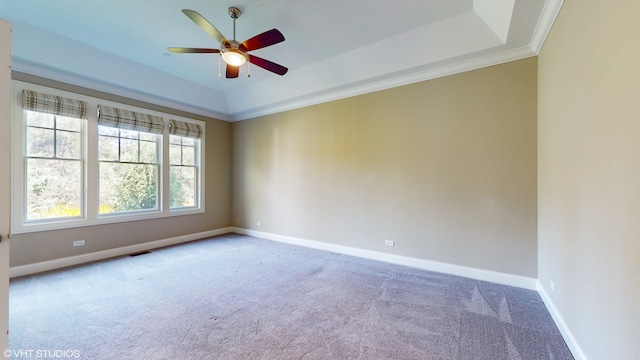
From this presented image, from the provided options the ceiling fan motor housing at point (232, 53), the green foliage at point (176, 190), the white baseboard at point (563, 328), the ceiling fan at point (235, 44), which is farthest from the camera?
the green foliage at point (176, 190)

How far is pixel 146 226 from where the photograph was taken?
4.71 metres

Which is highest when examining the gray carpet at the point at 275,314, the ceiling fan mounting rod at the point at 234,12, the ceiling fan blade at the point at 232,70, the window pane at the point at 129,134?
the ceiling fan mounting rod at the point at 234,12

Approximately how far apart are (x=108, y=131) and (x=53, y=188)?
3.88 ft

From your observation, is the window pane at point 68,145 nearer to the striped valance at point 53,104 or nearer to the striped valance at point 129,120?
the striped valance at point 53,104

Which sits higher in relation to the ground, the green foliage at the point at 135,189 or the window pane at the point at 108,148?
the window pane at the point at 108,148

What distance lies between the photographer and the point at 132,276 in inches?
133

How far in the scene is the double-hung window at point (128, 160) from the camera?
13.9ft

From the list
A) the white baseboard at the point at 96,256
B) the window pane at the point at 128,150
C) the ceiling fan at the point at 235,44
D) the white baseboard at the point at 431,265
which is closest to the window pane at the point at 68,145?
the window pane at the point at 128,150

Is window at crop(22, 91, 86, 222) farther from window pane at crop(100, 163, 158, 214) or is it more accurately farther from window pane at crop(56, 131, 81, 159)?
window pane at crop(100, 163, 158, 214)

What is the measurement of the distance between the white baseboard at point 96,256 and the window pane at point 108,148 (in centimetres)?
161

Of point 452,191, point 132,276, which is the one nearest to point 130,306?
point 132,276

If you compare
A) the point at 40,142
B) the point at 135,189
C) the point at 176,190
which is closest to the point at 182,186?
the point at 176,190

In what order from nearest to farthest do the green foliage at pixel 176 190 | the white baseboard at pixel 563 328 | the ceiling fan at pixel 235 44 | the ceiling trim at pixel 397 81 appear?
the white baseboard at pixel 563 328 < the ceiling fan at pixel 235 44 < the ceiling trim at pixel 397 81 < the green foliage at pixel 176 190

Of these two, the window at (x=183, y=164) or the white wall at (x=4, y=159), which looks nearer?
the white wall at (x=4, y=159)
